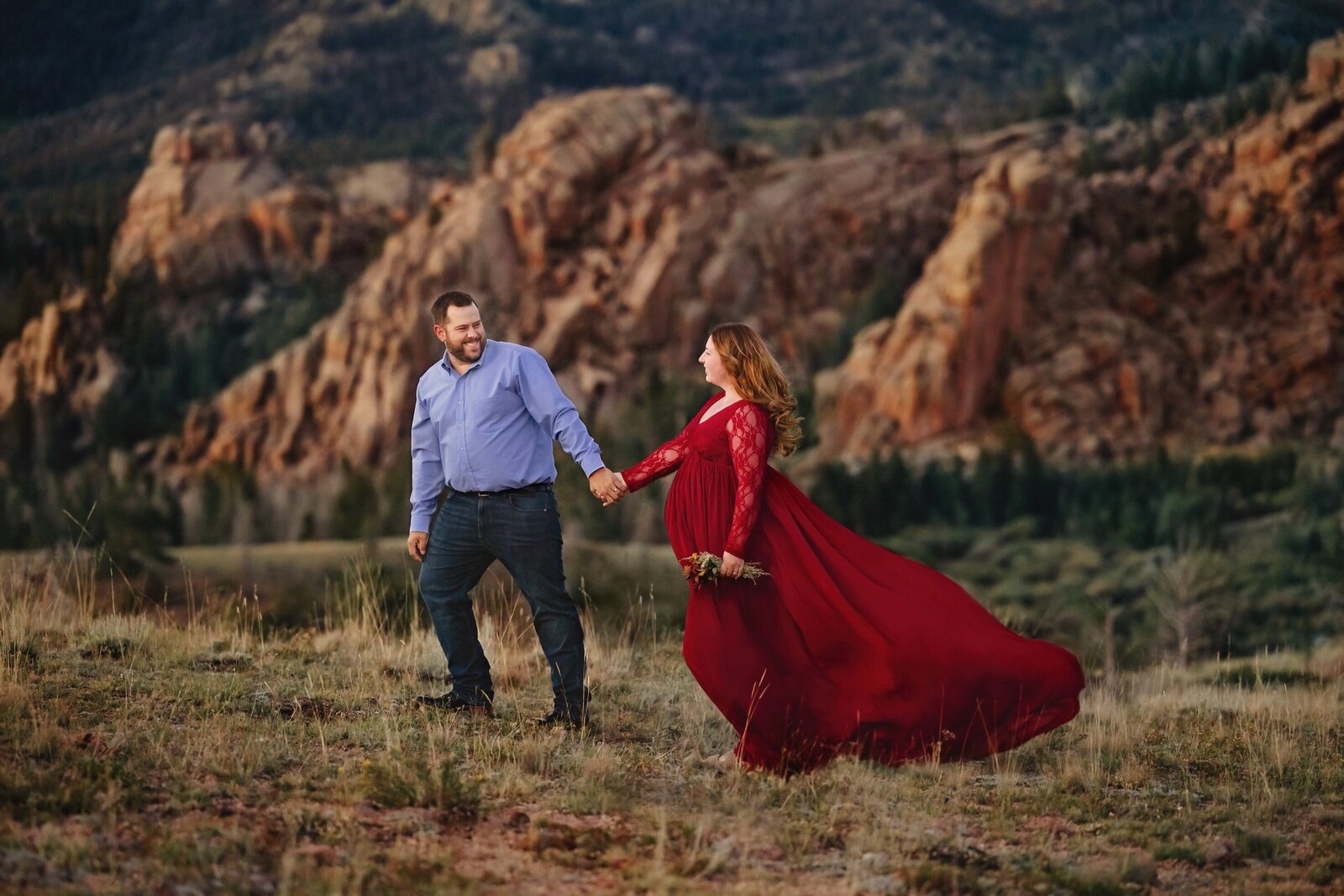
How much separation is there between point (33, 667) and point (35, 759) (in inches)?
91.2

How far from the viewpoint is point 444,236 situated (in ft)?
303

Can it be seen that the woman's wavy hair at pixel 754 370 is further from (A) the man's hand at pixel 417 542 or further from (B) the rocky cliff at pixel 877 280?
(B) the rocky cliff at pixel 877 280

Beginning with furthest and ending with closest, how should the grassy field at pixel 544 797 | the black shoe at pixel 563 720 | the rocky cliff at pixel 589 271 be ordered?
the rocky cliff at pixel 589 271 → the black shoe at pixel 563 720 → the grassy field at pixel 544 797

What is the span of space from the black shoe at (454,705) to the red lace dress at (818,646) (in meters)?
1.41

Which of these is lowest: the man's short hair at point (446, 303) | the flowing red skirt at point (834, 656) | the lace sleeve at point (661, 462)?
the flowing red skirt at point (834, 656)

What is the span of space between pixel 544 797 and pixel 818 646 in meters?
1.78

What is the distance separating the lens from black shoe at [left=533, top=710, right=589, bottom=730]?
307 inches

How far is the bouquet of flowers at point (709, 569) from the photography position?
725 cm

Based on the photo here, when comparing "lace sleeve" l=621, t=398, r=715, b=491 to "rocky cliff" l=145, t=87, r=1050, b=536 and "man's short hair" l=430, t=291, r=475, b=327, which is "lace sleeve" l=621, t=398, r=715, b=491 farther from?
"rocky cliff" l=145, t=87, r=1050, b=536

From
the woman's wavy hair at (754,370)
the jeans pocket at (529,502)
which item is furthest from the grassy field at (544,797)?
the woman's wavy hair at (754,370)

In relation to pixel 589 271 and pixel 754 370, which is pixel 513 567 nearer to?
pixel 754 370

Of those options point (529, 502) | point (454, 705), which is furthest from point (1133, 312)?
point (529, 502)

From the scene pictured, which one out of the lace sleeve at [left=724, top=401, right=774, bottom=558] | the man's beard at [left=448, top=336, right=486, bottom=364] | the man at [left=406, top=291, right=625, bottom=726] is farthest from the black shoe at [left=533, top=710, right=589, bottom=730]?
the man's beard at [left=448, top=336, right=486, bottom=364]

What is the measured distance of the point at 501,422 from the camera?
764 cm
